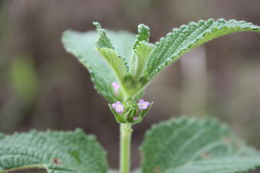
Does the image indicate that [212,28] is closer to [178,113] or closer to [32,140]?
[32,140]

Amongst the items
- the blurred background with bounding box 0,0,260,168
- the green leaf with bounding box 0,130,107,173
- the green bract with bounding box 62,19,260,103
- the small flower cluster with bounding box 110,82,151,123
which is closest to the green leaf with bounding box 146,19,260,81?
the green bract with bounding box 62,19,260,103

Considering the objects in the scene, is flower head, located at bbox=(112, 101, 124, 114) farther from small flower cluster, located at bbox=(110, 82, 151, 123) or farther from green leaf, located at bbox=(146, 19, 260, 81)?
green leaf, located at bbox=(146, 19, 260, 81)

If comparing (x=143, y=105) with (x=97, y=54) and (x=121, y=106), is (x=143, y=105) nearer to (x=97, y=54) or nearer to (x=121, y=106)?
(x=121, y=106)

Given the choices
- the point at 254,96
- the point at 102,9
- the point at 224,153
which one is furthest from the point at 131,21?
the point at 224,153

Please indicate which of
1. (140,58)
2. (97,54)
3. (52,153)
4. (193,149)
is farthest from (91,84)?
(140,58)

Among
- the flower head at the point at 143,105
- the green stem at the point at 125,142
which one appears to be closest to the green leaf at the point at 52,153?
the green stem at the point at 125,142

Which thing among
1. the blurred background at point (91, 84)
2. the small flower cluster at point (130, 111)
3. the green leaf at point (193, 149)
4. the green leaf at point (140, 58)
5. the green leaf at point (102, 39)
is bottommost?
the green leaf at point (193, 149)

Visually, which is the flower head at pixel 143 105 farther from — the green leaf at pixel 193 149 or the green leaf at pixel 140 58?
the green leaf at pixel 193 149
